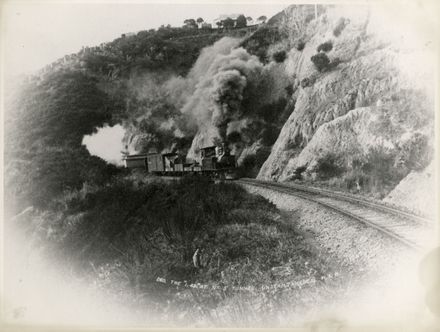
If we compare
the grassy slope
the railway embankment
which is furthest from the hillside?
the railway embankment

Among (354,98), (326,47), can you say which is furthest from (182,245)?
(326,47)

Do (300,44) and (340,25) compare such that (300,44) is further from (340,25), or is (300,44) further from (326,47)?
(340,25)

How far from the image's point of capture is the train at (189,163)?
160 inches

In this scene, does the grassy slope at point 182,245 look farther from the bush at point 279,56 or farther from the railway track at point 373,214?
the bush at point 279,56

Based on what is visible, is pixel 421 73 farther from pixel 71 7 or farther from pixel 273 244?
pixel 71 7

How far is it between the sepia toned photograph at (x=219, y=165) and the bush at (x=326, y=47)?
18mm

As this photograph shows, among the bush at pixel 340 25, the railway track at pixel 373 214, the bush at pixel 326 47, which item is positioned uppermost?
the bush at pixel 340 25

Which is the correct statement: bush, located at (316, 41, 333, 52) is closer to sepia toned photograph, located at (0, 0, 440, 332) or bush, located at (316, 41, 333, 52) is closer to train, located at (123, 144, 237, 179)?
sepia toned photograph, located at (0, 0, 440, 332)

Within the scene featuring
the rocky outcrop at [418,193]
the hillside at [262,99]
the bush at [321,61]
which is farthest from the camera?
the bush at [321,61]

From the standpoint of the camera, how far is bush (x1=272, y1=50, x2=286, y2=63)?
422 cm

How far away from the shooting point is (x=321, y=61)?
13.6 feet

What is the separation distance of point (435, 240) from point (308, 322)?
126 centimetres

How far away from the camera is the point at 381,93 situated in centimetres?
405

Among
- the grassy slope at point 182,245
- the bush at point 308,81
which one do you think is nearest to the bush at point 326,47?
the bush at point 308,81
